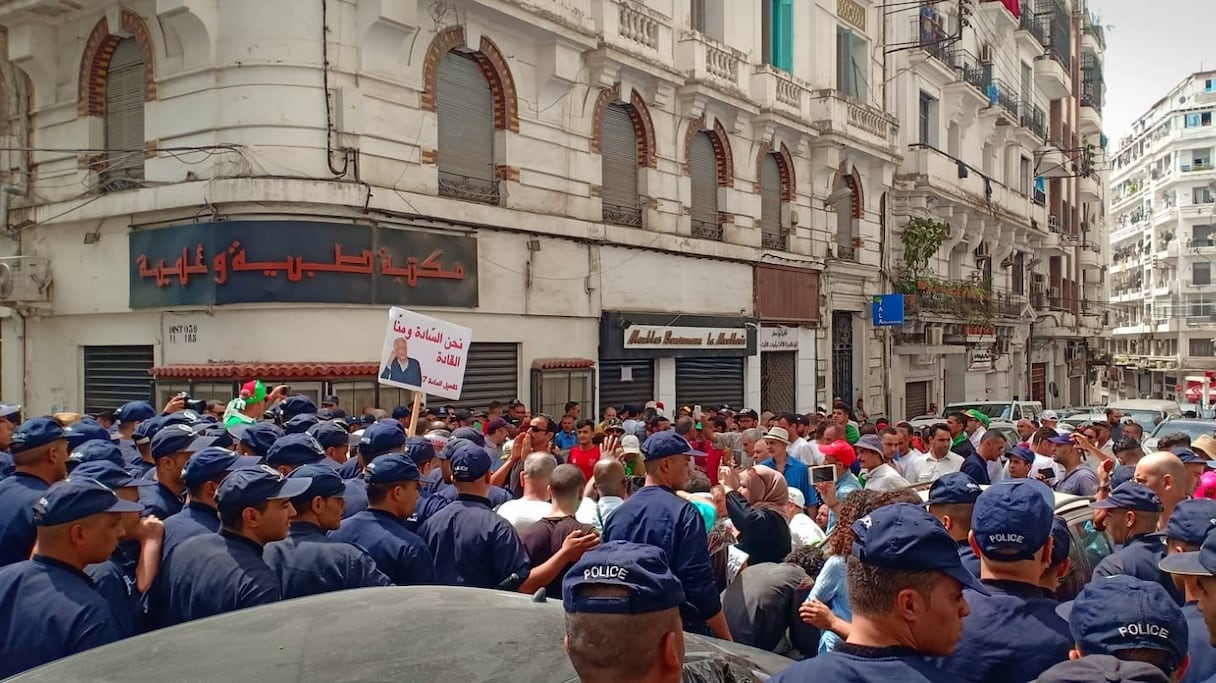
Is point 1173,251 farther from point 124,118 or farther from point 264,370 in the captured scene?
point 124,118

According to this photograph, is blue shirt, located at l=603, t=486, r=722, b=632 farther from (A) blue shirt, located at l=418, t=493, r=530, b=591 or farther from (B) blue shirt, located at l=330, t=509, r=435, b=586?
(B) blue shirt, located at l=330, t=509, r=435, b=586

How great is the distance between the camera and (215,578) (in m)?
3.53

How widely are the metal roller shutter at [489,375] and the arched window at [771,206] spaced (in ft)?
26.2

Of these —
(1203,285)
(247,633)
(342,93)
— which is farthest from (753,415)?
(1203,285)

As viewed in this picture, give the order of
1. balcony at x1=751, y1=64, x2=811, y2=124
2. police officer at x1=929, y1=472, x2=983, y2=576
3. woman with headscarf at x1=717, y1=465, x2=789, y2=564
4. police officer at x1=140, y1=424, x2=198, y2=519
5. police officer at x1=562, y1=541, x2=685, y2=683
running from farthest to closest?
1. balcony at x1=751, y1=64, x2=811, y2=124
2. police officer at x1=140, y1=424, x2=198, y2=519
3. woman with headscarf at x1=717, y1=465, x2=789, y2=564
4. police officer at x1=929, y1=472, x2=983, y2=576
5. police officer at x1=562, y1=541, x2=685, y2=683

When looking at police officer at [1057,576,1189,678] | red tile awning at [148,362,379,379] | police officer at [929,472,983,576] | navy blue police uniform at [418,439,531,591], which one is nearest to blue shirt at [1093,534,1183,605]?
police officer at [929,472,983,576]

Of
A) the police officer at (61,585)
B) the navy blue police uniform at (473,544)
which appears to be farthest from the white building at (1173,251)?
the police officer at (61,585)

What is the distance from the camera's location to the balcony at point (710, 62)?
17.0 m

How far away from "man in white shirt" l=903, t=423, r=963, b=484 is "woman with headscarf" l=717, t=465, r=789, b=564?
435 cm

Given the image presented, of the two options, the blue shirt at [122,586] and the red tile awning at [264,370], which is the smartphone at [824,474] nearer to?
the blue shirt at [122,586]

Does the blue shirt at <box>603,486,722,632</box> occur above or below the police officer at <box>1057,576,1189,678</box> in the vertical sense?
below

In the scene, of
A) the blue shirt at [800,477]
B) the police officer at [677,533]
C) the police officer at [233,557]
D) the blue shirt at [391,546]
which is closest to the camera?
the police officer at [233,557]

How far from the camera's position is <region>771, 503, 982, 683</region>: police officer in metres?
2.32

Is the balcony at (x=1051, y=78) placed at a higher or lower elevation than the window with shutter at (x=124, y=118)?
higher
